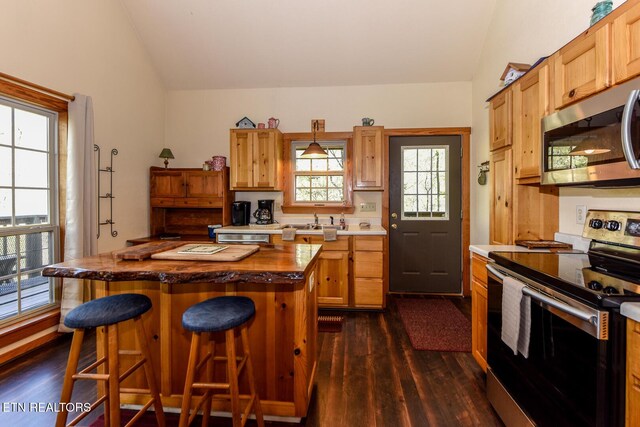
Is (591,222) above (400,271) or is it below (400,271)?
above

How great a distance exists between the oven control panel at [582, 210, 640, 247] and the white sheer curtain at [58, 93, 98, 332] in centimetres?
393

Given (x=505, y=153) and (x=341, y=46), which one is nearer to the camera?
(x=505, y=153)

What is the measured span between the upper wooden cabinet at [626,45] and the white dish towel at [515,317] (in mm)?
1038

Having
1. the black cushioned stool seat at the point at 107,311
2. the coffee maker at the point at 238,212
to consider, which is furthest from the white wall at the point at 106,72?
the black cushioned stool seat at the point at 107,311

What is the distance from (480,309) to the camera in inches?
82.4

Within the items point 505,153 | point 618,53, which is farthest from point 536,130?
point 618,53

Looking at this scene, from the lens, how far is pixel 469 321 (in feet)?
10.1

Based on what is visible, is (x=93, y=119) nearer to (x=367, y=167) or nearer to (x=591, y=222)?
(x=367, y=167)

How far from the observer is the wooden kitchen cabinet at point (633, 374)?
3.12 feet

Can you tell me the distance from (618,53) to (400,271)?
3024mm

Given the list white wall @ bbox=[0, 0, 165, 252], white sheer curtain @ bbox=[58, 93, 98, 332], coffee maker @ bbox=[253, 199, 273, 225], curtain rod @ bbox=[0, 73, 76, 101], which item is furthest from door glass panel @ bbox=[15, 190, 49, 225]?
coffee maker @ bbox=[253, 199, 273, 225]

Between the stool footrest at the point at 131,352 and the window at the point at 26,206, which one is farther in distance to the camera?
the window at the point at 26,206

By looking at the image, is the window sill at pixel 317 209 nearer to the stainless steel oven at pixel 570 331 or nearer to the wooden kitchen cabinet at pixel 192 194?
the wooden kitchen cabinet at pixel 192 194

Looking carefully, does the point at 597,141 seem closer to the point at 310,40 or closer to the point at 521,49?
the point at 521,49
